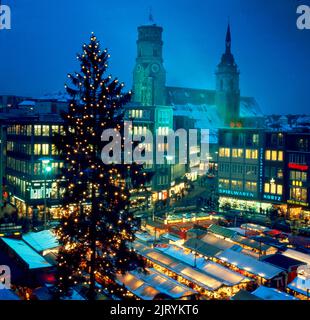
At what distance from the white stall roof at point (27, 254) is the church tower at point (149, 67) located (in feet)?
207

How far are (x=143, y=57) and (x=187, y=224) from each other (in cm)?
5742

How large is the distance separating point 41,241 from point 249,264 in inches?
509

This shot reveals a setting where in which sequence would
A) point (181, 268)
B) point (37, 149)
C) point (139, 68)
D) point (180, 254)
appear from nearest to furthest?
point (181, 268) < point (180, 254) < point (37, 149) < point (139, 68)

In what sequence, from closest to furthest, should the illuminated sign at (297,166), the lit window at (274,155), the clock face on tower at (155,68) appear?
the illuminated sign at (297,166)
the lit window at (274,155)
the clock face on tower at (155,68)

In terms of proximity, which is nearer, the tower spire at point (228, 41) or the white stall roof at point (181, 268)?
the white stall roof at point (181, 268)

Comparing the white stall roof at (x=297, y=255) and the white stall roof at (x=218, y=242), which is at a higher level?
the white stall roof at (x=218, y=242)

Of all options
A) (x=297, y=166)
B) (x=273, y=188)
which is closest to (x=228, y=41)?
(x=273, y=188)

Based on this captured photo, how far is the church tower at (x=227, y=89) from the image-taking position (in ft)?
361

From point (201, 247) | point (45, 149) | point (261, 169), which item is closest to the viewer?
point (201, 247)

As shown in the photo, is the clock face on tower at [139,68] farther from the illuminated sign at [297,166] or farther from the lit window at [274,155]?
the illuminated sign at [297,166]

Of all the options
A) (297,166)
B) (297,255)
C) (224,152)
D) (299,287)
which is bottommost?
(299,287)

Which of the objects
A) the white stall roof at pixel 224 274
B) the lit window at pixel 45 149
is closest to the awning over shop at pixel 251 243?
→ the white stall roof at pixel 224 274

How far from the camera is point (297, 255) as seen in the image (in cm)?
2628

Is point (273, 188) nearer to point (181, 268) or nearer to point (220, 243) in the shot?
point (220, 243)
